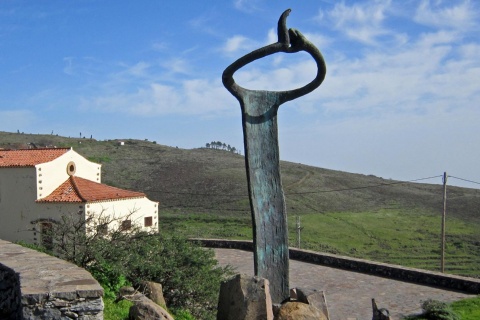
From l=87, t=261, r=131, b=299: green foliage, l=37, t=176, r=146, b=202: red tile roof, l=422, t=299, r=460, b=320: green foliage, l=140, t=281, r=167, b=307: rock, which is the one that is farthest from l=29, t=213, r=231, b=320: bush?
l=37, t=176, r=146, b=202: red tile roof

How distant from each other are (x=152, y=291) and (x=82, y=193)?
11.3m

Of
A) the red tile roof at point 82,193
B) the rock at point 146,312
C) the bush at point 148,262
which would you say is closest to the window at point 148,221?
the red tile roof at point 82,193

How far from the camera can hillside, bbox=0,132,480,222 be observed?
136 ft

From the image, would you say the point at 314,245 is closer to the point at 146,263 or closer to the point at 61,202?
the point at 61,202

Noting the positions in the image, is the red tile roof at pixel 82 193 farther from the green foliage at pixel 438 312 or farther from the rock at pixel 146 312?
the rock at pixel 146 312

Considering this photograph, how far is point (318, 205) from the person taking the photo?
138ft

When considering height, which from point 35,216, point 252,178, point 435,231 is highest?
point 252,178

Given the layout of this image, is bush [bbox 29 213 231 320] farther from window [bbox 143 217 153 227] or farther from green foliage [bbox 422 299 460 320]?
window [bbox 143 217 153 227]

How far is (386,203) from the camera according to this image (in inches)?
1836

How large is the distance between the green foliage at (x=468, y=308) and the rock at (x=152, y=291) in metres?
6.04

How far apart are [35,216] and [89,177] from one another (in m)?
3.11

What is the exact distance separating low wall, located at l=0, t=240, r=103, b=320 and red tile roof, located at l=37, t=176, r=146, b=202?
14085mm

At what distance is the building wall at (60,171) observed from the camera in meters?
20.6

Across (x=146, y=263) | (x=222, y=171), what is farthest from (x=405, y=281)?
(x=222, y=171)
